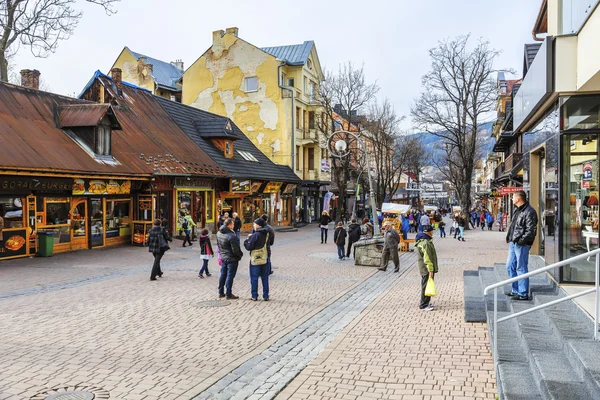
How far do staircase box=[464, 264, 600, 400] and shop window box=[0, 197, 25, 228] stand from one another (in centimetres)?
1582

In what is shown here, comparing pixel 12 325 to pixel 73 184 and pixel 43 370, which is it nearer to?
pixel 43 370

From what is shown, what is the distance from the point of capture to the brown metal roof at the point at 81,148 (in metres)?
17.8

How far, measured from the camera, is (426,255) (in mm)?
9867

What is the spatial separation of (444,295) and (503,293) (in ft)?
10.8

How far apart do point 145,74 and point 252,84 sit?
1261cm

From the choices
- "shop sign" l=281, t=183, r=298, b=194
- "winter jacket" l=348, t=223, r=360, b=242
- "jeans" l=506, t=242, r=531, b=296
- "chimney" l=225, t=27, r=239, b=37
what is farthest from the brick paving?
"chimney" l=225, t=27, r=239, b=37

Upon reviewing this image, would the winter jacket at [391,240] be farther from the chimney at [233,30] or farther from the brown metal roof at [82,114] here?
the chimney at [233,30]

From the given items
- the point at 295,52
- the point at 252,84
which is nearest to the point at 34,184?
the point at 252,84

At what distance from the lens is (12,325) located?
350 inches

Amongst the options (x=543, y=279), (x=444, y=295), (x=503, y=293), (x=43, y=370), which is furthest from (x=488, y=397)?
(x=444, y=295)

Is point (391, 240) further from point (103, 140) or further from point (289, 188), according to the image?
point (289, 188)

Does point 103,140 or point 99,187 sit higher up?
point 103,140

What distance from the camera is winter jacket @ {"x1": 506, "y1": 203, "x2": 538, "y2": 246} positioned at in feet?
26.0

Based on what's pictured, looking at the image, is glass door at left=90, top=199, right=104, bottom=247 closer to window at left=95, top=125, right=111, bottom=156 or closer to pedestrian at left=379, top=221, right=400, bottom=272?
window at left=95, top=125, right=111, bottom=156
